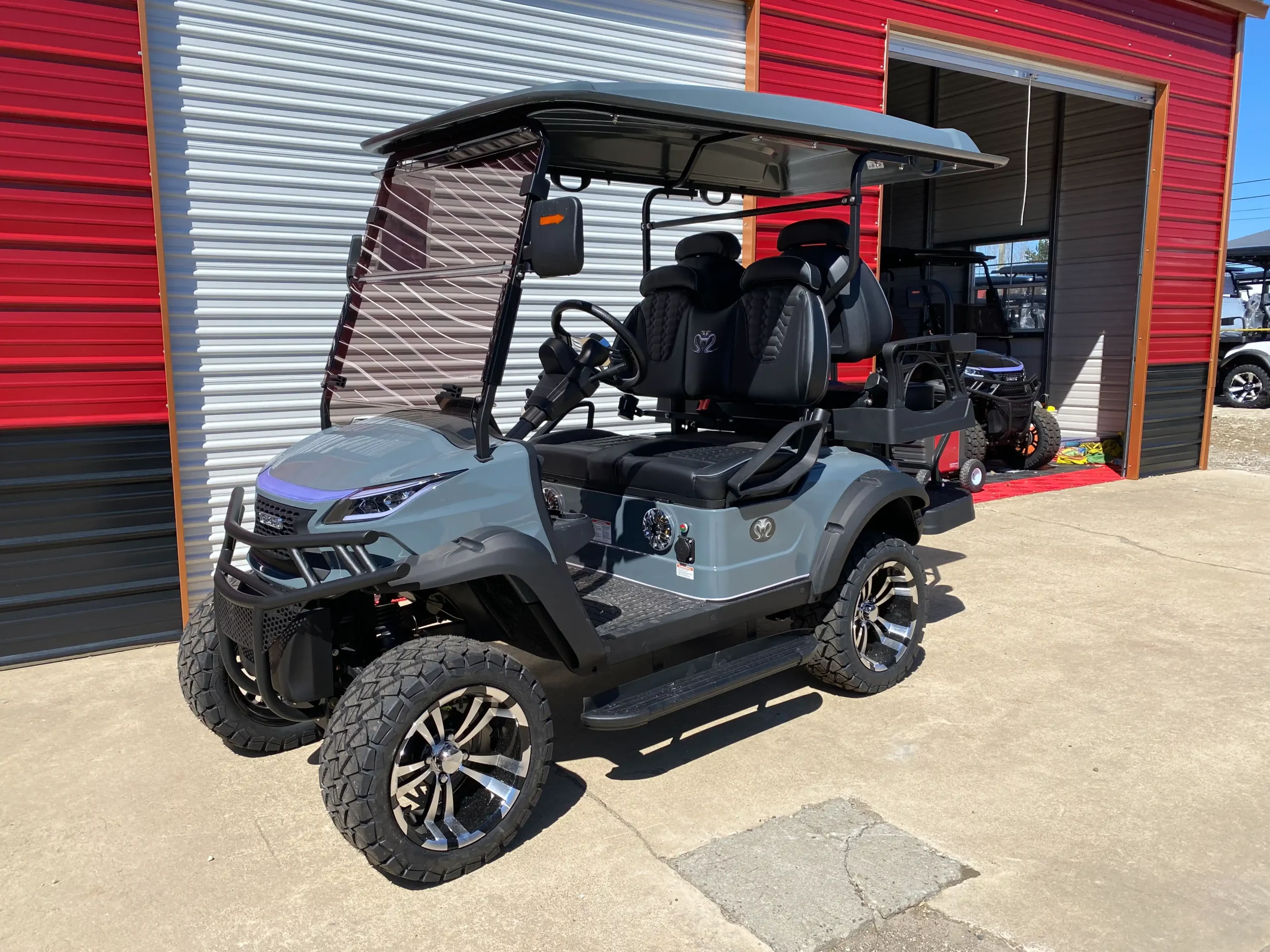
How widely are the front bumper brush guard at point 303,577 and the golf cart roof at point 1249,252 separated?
22184 millimetres

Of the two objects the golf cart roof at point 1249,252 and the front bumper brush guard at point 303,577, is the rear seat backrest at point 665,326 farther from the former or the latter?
the golf cart roof at point 1249,252

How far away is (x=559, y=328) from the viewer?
11.8ft

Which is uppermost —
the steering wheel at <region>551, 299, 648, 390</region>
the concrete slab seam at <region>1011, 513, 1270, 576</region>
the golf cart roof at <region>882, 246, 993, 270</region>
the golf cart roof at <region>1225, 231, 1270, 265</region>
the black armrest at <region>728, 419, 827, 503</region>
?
the golf cart roof at <region>1225, 231, 1270, 265</region>

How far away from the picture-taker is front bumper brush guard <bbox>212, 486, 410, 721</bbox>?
2574 millimetres

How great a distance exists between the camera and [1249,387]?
15.3 metres

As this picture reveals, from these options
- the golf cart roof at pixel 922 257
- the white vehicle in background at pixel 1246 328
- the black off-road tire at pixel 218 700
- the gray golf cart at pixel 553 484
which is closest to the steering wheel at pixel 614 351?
the gray golf cart at pixel 553 484

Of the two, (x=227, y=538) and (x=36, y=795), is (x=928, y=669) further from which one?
(x=36, y=795)

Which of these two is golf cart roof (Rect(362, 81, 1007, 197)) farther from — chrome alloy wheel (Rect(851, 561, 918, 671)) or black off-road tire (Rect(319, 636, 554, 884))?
chrome alloy wheel (Rect(851, 561, 918, 671))

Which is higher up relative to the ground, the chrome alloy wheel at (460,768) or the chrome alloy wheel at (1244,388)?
the chrome alloy wheel at (1244,388)

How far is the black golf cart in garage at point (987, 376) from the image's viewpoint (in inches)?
347

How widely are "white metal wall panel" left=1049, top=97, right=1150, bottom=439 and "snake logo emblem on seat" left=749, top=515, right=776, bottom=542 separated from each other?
799cm

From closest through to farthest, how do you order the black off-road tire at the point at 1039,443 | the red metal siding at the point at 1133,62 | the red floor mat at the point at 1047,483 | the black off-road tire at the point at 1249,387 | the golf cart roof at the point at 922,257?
1. the red metal siding at the point at 1133,62
2. the red floor mat at the point at 1047,483
3. the golf cart roof at the point at 922,257
4. the black off-road tire at the point at 1039,443
5. the black off-road tire at the point at 1249,387

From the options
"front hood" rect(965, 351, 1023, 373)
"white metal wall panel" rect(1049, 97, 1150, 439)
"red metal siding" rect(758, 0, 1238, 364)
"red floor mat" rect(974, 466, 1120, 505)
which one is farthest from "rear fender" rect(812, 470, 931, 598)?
"white metal wall panel" rect(1049, 97, 1150, 439)

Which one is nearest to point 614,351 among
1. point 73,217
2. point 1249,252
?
point 73,217
